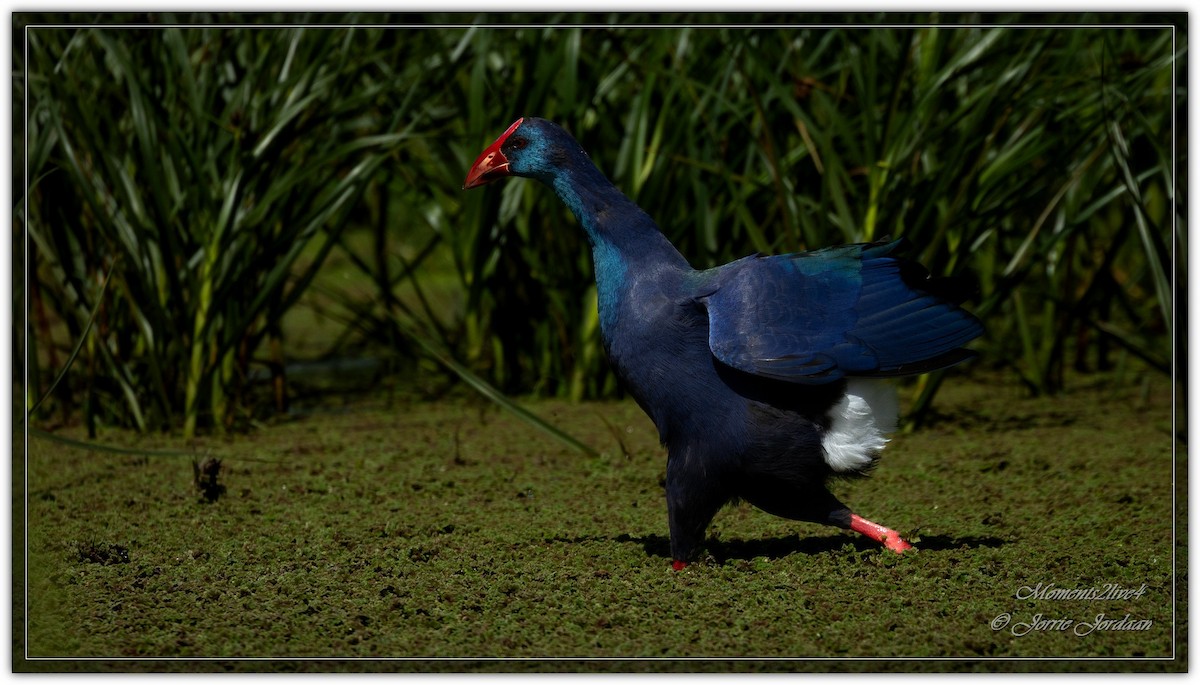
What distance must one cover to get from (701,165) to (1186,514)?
5.69 feet

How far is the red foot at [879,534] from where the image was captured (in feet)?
9.53

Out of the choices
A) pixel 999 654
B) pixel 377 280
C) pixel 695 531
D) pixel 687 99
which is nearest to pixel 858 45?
pixel 687 99

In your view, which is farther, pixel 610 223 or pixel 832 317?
pixel 610 223

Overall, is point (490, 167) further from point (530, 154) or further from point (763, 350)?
point (763, 350)

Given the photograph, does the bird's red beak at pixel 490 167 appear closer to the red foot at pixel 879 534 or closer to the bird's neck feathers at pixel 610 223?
the bird's neck feathers at pixel 610 223

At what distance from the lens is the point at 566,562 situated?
2961 mm

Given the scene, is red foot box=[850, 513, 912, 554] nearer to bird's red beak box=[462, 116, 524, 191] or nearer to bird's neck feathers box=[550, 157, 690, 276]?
bird's neck feathers box=[550, 157, 690, 276]

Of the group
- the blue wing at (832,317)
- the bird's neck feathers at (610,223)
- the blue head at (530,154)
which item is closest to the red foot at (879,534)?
the blue wing at (832,317)

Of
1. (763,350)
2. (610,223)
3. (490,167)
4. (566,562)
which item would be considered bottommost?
(566,562)

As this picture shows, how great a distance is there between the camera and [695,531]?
286cm

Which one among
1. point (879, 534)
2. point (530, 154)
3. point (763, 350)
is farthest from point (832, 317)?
point (530, 154)

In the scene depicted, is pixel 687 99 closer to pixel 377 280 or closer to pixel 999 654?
pixel 377 280

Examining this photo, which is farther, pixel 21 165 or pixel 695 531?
pixel 21 165

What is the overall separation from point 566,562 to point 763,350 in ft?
2.11
